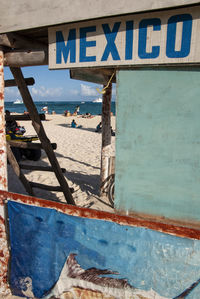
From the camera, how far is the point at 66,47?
8.98 feet

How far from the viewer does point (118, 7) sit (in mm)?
2330

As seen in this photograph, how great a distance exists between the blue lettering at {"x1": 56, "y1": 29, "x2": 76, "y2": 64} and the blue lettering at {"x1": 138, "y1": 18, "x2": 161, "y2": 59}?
2.59 ft

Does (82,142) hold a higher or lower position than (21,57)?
lower

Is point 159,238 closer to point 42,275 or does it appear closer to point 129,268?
point 129,268

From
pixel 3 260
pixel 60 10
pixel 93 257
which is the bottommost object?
pixel 3 260

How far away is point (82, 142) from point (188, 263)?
1102 cm

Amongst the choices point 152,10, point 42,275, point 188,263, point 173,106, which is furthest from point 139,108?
point 42,275

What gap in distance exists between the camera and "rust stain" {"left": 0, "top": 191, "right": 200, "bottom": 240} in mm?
2102

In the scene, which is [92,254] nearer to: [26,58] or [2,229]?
[2,229]

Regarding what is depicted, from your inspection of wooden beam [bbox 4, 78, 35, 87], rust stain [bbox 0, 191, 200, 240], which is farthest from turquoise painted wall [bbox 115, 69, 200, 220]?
wooden beam [bbox 4, 78, 35, 87]

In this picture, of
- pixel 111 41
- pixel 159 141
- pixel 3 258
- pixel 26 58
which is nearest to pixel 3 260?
pixel 3 258

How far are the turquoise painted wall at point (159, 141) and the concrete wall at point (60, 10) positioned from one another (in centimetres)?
60

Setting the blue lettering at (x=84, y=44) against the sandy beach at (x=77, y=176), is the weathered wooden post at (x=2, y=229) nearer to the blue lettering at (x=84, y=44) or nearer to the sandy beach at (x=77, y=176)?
the blue lettering at (x=84, y=44)

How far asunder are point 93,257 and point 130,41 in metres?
2.32
